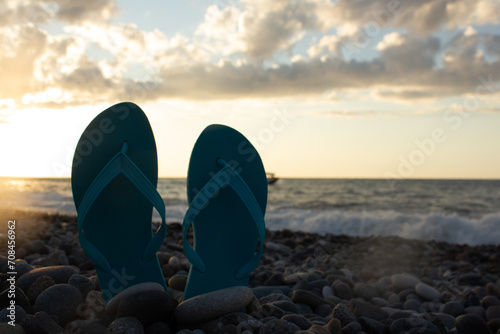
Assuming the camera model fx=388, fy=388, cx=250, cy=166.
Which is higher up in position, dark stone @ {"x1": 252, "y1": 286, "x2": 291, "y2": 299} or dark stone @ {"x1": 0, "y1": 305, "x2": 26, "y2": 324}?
dark stone @ {"x1": 0, "y1": 305, "x2": 26, "y2": 324}

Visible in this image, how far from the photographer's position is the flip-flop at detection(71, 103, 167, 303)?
2070 millimetres

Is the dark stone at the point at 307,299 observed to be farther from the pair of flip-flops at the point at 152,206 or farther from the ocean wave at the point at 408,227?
the ocean wave at the point at 408,227

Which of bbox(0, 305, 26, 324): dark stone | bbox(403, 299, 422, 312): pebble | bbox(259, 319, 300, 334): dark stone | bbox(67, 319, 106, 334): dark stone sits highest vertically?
bbox(259, 319, 300, 334): dark stone

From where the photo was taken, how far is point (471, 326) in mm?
2068

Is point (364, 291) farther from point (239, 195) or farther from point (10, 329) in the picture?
point (10, 329)

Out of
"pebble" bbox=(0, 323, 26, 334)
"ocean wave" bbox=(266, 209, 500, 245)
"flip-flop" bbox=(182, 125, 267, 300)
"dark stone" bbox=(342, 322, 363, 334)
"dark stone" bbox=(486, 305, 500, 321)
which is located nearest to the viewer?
"pebble" bbox=(0, 323, 26, 334)

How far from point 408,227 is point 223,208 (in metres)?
6.82

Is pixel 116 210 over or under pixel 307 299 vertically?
over

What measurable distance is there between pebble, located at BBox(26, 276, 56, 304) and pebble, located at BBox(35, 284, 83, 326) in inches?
6.6

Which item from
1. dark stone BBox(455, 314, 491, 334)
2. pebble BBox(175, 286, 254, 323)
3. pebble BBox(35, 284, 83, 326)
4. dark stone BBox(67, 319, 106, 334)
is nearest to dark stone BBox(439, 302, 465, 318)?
dark stone BBox(455, 314, 491, 334)

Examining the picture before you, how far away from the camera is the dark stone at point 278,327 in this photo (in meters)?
1.60

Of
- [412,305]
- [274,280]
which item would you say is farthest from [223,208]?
[412,305]

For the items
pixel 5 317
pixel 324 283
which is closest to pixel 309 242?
pixel 324 283

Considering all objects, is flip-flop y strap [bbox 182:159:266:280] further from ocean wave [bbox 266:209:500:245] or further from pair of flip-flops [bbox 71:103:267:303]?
ocean wave [bbox 266:209:500:245]
